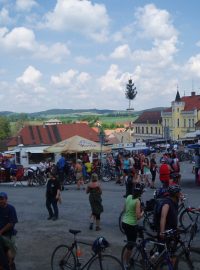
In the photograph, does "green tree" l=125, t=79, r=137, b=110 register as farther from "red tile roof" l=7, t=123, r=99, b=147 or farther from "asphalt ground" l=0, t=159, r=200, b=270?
"asphalt ground" l=0, t=159, r=200, b=270

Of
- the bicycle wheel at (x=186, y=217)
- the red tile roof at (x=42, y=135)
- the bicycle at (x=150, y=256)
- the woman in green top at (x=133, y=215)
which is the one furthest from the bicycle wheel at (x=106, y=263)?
the red tile roof at (x=42, y=135)

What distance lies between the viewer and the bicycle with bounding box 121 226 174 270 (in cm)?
737

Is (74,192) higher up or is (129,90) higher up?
(129,90)

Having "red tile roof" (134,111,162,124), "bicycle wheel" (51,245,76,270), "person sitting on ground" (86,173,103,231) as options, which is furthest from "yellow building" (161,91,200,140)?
"bicycle wheel" (51,245,76,270)

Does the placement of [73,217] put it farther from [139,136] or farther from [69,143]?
[139,136]

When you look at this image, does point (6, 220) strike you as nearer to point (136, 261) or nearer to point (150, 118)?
point (136, 261)

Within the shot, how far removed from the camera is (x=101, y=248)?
7.28m

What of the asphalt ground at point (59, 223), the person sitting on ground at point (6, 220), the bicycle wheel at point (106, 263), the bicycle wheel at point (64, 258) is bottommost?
the asphalt ground at point (59, 223)

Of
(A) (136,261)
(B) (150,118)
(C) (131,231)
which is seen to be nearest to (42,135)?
(C) (131,231)

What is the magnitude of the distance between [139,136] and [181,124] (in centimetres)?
2121

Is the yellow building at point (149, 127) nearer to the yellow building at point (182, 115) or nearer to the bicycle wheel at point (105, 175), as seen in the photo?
the yellow building at point (182, 115)

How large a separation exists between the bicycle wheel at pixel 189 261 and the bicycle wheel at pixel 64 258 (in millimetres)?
1971

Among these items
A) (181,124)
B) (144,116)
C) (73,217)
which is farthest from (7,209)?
(144,116)

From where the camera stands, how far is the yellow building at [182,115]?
110 m
